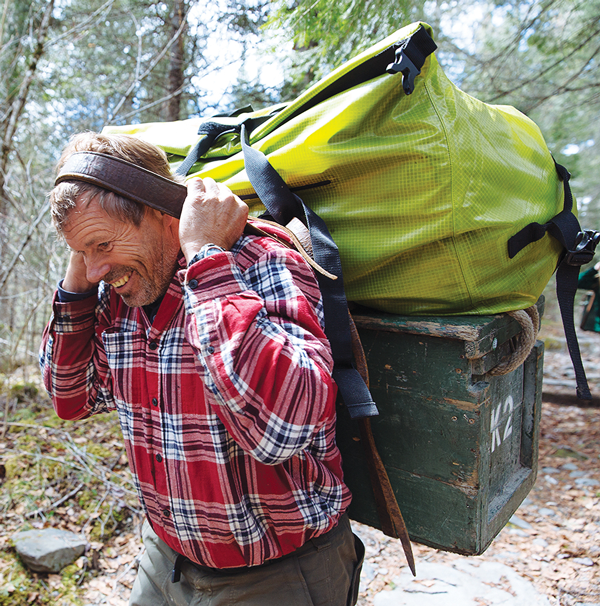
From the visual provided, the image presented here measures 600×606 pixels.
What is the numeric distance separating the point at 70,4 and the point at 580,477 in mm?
9337

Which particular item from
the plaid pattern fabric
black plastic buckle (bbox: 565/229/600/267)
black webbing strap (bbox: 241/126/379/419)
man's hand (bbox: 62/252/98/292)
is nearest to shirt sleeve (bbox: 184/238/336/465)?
the plaid pattern fabric

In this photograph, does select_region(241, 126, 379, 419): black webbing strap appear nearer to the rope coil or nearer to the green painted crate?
the green painted crate

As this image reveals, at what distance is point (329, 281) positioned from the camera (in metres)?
1.36

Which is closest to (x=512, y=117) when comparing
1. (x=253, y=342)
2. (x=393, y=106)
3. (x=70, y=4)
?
(x=393, y=106)

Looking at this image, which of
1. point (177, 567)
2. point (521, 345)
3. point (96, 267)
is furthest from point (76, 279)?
point (521, 345)

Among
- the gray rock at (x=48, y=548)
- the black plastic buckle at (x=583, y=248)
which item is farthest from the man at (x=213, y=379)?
the gray rock at (x=48, y=548)

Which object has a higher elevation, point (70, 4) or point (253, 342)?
point (70, 4)

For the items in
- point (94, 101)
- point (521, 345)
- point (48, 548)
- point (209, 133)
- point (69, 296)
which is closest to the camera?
point (521, 345)

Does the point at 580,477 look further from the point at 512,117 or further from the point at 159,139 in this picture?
the point at 159,139

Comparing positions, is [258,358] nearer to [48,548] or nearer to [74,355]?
[74,355]

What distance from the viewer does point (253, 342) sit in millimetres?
1066

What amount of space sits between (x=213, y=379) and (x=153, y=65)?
3629 millimetres

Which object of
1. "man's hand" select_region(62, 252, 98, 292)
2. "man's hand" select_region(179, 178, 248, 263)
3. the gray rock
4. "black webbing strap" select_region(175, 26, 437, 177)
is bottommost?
the gray rock

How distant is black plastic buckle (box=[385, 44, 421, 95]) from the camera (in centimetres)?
121
